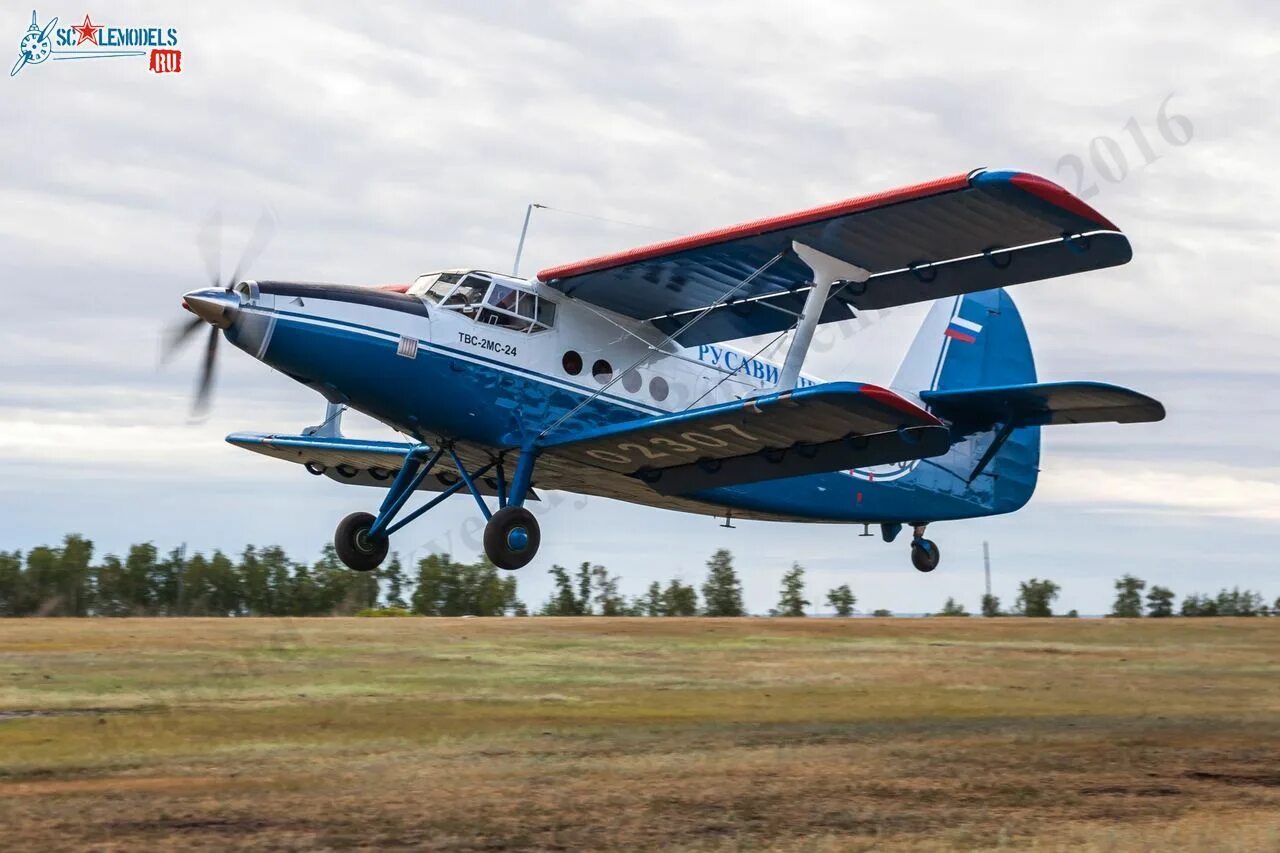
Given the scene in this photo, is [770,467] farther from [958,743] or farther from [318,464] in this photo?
[318,464]

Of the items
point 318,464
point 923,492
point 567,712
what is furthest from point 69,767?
point 923,492

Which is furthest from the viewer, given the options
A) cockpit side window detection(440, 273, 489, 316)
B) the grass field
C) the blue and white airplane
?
cockpit side window detection(440, 273, 489, 316)

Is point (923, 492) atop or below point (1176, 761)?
atop

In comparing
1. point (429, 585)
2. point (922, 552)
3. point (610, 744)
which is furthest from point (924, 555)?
point (429, 585)

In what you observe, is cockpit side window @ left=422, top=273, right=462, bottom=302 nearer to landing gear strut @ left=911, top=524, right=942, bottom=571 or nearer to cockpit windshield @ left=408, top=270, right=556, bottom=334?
cockpit windshield @ left=408, top=270, right=556, bottom=334

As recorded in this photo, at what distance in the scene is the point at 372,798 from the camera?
9102mm

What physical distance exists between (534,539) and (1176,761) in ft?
21.8

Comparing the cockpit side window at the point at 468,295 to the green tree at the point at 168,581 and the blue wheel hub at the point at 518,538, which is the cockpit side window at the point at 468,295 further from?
the green tree at the point at 168,581

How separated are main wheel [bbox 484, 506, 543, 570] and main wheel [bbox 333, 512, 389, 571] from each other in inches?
87.4

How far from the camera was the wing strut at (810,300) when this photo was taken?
1445 centimetres

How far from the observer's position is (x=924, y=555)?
19.8m

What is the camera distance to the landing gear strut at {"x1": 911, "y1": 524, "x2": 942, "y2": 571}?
64.6ft

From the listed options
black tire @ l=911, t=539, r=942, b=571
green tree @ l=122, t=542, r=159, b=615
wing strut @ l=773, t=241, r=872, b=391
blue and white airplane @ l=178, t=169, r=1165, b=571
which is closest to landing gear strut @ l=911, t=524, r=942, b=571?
black tire @ l=911, t=539, r=942, b=571

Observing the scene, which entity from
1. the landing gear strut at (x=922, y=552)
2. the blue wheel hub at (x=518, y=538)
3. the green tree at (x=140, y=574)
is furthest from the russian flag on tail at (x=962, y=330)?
the green tree at (x=140, y=574)
